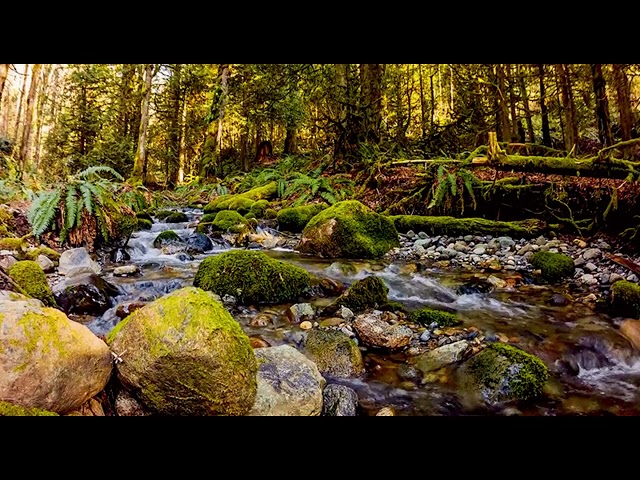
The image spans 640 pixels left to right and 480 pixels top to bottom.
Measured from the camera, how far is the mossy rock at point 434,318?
395cm

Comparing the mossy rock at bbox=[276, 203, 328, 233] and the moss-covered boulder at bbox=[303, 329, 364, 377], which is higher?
the mossy rock at bbox=[276, 203, 328, 233]

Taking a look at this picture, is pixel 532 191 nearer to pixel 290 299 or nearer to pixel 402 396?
pixel 290 299

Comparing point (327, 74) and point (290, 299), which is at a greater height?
point (327, 74)

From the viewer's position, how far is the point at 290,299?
4.62 m

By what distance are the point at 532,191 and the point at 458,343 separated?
6085 millimetres

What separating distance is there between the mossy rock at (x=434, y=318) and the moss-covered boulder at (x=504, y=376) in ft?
3.40

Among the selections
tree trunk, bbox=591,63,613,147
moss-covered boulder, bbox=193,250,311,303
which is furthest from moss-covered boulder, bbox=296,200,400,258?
tree trunk, bbox=591,63,613,147

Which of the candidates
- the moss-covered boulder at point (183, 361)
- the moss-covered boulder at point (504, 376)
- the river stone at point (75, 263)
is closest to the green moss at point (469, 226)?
the moss-covered boulder at point (504, 376)

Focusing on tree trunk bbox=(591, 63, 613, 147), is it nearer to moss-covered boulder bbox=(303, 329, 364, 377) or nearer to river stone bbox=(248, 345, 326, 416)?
moss-covered boulder bbox=(303, 329, 364, 377)

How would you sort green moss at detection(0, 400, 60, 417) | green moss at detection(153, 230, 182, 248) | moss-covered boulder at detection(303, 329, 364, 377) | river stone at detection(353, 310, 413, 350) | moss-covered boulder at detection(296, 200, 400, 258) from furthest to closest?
green moss at detection(153, 230, 182, 248) < moss-covered boulder at detection(296, 200, 400, 258) < river stone at detection(353, 310, 413, 350) < moss-covered boulder at detection(303, 329, 364, 377) < green moss at detection(0, 400, 60, 417)

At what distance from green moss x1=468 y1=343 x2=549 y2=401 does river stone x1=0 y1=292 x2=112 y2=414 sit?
7.83ft

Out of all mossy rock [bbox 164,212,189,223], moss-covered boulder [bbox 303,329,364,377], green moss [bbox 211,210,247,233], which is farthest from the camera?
mossy rock [bbox 164,212,189,223]

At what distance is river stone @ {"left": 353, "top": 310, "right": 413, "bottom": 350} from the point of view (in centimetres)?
337
